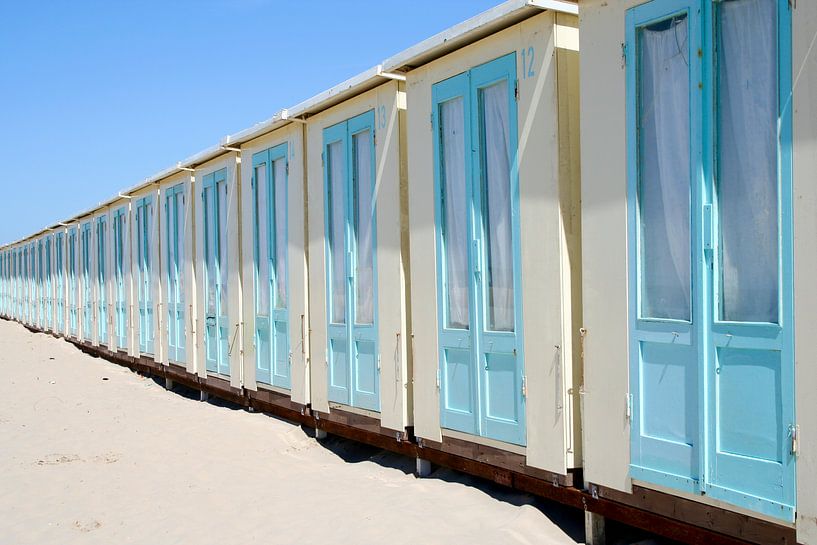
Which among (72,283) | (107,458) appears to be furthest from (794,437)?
(72,283)

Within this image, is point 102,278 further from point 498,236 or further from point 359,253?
point 498,236

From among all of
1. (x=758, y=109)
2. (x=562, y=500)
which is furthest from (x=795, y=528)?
(x=758, y=109)

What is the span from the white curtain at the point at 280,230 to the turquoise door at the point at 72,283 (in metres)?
11.8

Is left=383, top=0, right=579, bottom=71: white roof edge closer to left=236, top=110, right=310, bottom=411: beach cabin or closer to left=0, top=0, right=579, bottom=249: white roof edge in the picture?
left=0, top=0, right=579, bottom=249: white roof edge

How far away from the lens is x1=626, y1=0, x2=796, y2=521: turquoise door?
→ 366 centimetres

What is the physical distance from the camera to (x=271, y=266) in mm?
9086

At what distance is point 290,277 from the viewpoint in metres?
8.53

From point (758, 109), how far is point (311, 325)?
17.4 feet

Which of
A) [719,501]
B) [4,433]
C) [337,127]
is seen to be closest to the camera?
[719,501]

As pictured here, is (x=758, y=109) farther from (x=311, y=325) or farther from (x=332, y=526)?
(x=311, y=325)

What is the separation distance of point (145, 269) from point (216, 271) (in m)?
3.71

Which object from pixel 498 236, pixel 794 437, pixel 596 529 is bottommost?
pixel 596 529

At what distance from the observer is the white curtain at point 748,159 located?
3.70m

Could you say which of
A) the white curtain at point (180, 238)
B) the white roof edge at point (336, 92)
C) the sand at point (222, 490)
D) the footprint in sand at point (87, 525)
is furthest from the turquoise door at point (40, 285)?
the footprint in sand at point (87, 525)
